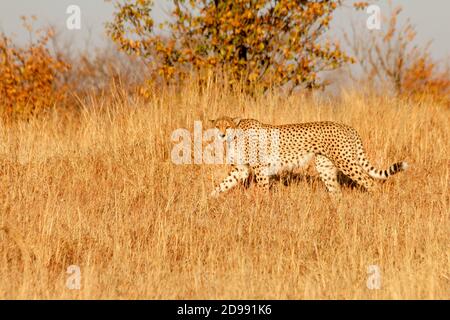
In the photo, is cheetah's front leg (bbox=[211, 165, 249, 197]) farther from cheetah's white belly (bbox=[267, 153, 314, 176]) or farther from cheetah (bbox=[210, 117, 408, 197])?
cheetah's white belly (bbox=[267, 153, 314, 176])

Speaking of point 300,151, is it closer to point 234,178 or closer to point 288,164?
point 288,164

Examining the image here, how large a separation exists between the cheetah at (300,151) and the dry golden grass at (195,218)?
17 cm

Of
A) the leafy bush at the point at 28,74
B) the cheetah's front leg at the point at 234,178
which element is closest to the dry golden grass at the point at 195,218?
the cheetah's front leg at the point at 234,178

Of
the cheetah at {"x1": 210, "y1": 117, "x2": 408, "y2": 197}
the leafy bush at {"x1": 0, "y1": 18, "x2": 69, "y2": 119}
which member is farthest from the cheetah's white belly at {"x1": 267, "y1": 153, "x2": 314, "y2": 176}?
the leafy bush at {"x1": 0, "y1": 18, "x2": 69, "y2": 119}

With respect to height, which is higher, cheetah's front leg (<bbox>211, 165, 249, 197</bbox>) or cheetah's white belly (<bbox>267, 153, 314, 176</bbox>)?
cheetah's white belly (<bbox>267, 153, 314, 176</bbox>)

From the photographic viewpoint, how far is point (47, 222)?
15.0ft

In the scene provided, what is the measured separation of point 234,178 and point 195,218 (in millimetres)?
1415

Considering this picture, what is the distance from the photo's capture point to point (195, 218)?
5.06 metres

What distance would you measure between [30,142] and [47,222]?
2654 millimetres

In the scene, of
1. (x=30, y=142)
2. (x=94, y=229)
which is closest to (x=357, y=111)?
(x=30, y=142)

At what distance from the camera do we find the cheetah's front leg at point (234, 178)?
6336 mm

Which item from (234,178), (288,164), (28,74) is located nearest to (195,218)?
(234,178)

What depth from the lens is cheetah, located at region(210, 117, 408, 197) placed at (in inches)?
250
